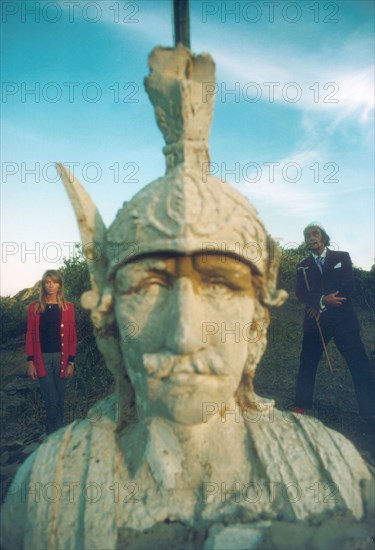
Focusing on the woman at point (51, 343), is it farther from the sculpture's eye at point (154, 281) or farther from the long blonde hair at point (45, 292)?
the sculpture's eye at point (154, 281)

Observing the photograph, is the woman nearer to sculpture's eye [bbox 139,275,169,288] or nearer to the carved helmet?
the carved helmet

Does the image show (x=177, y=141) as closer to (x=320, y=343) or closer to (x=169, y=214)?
(x=169, y=214)

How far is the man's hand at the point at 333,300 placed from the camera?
5332mm

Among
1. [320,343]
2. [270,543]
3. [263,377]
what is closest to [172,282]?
[270,543]

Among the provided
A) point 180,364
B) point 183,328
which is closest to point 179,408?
point 180,364

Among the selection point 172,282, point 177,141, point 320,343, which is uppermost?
point 177,141

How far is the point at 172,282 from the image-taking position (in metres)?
2.52

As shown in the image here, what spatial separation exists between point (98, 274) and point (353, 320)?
367 cm

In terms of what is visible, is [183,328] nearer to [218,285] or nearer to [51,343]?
[218,285]

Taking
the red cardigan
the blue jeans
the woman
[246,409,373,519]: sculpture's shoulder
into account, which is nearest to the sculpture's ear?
[246,409,373,519]: sculpture's shoulder

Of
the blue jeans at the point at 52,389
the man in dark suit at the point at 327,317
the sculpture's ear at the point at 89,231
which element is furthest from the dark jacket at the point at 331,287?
the sculpture's ear at the point at 89,231

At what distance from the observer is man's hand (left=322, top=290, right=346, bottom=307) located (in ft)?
17.5

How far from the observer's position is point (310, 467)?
2.59 metres

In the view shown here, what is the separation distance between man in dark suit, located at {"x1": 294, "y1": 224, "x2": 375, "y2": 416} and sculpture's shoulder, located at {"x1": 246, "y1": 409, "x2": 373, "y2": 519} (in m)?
2.67
